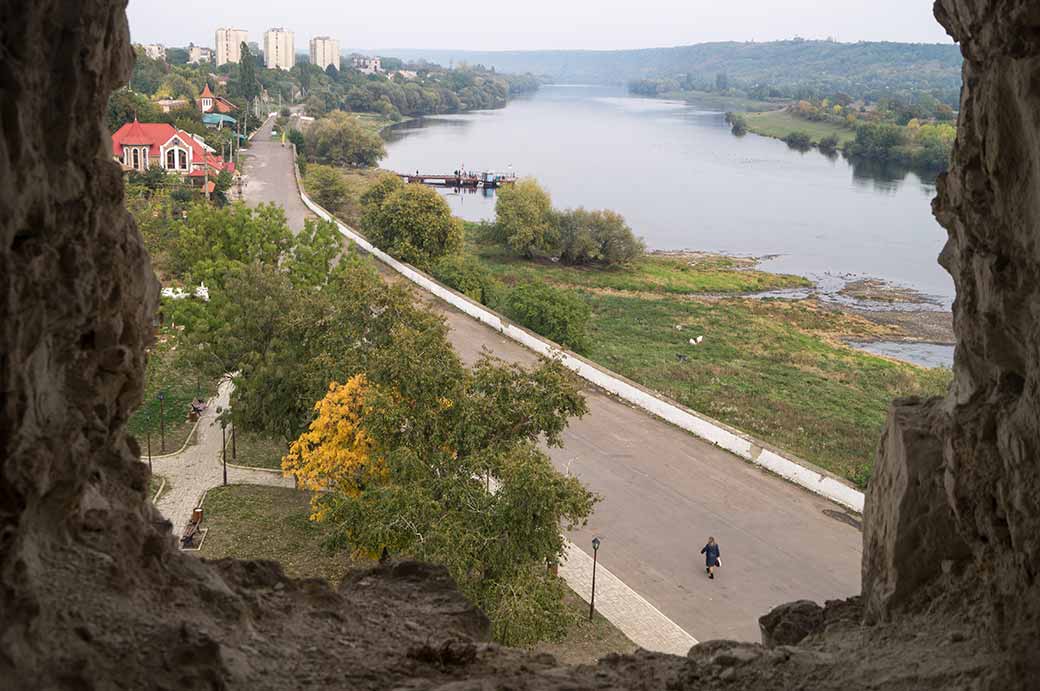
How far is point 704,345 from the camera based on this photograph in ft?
129

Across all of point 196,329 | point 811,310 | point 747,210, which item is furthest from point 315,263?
point 747,210

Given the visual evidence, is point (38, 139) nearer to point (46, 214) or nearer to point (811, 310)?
point (46, 214)

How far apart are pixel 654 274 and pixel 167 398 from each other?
34.1m

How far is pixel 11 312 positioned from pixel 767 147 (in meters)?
119

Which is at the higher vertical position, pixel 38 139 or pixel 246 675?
pixel 38 139

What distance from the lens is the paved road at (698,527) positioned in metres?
16.4

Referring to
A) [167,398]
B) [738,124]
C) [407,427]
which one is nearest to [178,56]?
[738,124]

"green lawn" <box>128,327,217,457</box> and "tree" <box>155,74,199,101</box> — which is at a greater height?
"tree" <box>155,74,199,101</box>

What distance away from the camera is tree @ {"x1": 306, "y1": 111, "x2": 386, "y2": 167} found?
8381 centimetres

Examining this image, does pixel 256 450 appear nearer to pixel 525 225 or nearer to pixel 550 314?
pixel 550 314

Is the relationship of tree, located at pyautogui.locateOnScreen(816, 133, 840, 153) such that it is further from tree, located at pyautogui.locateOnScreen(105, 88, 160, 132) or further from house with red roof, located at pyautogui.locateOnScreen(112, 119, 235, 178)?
house with red roof, located at pyautogui.locateOnScreen(112, 119, 235, 178)

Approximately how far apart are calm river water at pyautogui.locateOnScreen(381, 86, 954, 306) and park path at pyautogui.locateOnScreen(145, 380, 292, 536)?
39276 mm

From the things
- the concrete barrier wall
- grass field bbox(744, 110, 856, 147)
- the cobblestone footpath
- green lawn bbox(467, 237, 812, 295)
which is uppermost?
grass field bbox(744, 110, 856, 147)

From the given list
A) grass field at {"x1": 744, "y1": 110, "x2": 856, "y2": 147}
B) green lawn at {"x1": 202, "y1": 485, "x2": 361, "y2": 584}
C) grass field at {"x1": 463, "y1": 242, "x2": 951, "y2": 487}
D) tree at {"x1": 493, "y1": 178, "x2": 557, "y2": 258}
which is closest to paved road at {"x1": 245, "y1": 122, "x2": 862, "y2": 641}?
grass field at {"x1": 463, "y1": 242, "x2": 951, "y2": 487}
